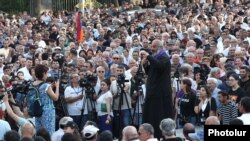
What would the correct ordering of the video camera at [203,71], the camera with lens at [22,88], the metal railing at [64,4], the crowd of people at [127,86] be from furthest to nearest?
the metal railing at [64,4] < the video camera at [203,71] < the camera with lens at [22,88] < the crowd of people at [127,86]

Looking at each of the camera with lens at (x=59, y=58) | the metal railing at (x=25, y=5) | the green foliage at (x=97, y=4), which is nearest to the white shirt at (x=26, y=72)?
the camera with lens at (x=59, y=58)

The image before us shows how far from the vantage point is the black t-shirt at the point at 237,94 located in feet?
43.1

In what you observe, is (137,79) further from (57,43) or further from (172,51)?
(57,43)

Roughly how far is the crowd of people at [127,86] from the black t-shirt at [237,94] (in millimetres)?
18

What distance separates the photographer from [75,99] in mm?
14523

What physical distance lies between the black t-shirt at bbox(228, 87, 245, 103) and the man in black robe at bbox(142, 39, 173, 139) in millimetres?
1069

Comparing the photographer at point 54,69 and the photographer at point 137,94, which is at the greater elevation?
the photographer at point 54,69

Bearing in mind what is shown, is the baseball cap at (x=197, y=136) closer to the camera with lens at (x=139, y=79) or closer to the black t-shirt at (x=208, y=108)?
the black t-shirt at (x=208, y=108)

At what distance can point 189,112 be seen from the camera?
14820mm

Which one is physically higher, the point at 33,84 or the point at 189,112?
the point at 33,84

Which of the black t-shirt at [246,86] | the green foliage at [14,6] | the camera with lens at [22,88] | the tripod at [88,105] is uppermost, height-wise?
the green foliage at [14,6]

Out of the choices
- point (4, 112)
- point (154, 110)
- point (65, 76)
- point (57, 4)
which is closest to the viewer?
point (4, 112)

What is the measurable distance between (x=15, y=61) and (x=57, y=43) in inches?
167

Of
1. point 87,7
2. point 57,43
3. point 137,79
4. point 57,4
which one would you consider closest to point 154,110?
point 137,79
